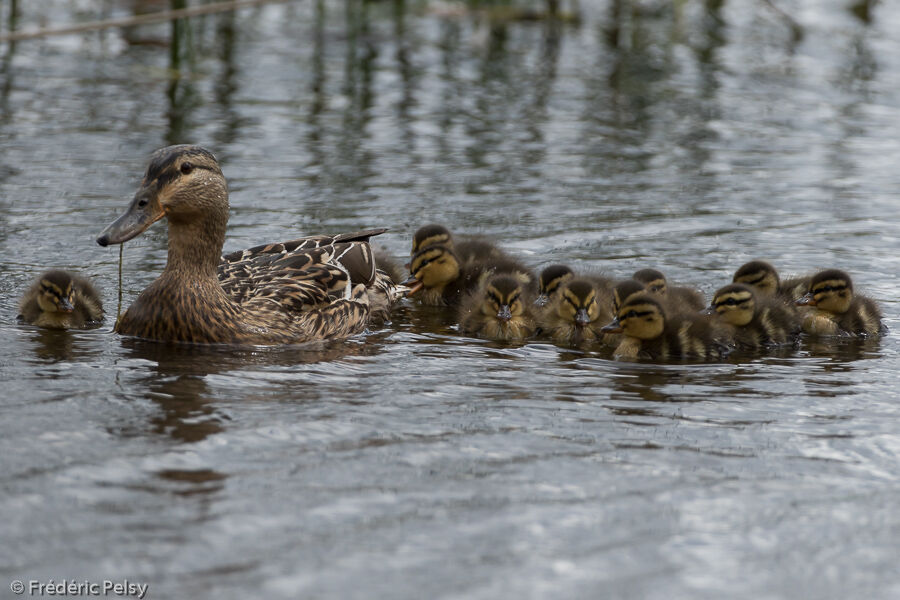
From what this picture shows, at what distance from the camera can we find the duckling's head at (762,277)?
5.85 metres

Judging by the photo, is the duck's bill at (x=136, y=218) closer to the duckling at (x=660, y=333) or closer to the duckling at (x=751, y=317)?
the duckling at (x=660, y=333)

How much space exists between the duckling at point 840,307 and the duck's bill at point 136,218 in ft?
9.13

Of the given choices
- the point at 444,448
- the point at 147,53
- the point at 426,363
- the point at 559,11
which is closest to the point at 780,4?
the point at 559,11

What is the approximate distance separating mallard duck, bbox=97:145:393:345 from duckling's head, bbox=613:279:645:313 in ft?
3.84

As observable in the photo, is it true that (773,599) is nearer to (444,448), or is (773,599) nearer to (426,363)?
(444,448)

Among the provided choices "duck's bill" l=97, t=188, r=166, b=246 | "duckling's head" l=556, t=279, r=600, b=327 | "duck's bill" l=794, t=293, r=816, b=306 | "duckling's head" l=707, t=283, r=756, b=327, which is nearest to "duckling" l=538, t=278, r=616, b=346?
"duckling's head" l=556, t=279, r=600, b=327

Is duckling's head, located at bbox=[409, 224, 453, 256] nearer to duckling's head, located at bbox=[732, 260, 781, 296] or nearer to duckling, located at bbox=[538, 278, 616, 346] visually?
duckling, located at bbox=[538, 278, 616, 346]

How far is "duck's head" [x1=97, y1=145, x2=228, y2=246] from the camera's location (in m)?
4.93

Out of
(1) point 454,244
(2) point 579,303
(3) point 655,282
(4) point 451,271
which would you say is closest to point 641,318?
(2) point 579,303

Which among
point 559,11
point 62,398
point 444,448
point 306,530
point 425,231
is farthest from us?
point 559,11

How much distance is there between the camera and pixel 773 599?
10.0ft

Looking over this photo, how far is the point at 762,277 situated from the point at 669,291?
0.47 meters

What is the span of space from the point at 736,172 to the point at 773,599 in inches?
234

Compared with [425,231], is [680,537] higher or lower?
lower
